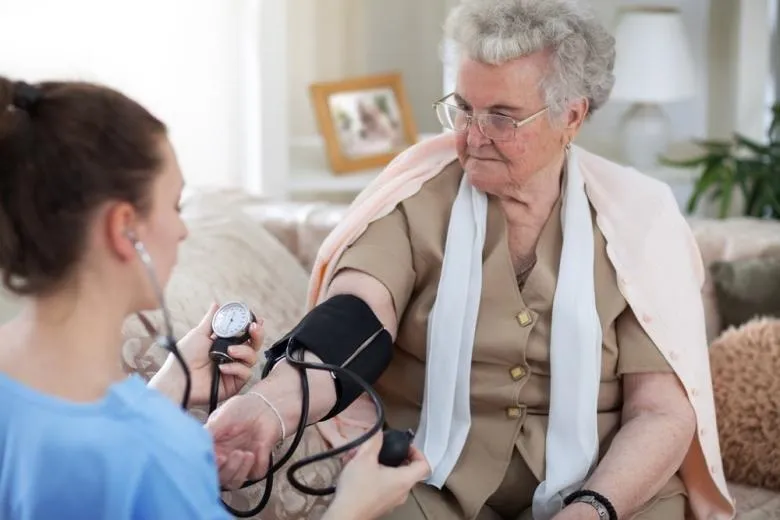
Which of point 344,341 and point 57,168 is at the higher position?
point 57,168

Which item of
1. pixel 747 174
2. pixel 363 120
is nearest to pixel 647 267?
pixel 747 174

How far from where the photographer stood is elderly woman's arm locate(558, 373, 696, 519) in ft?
5.82

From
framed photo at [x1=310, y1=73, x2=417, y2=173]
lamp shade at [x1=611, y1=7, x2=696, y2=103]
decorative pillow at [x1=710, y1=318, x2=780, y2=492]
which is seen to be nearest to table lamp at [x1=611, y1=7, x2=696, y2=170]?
lamp shade at [x1=611, y1=7, x2=696, y2=103]

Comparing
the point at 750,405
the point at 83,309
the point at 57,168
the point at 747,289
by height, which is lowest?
the point at 750,405

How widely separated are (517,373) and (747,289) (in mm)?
763

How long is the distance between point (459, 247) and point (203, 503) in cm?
85

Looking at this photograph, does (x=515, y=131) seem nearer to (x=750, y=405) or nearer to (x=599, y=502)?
(x=599, y=502)

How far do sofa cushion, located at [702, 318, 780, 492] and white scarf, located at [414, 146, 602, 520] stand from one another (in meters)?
0.44

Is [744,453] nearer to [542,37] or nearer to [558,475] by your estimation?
[558,475]

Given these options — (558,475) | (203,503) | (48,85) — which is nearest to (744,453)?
(558,475)

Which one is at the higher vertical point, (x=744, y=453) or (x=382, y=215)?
(x=382, y=215)

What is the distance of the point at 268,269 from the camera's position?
7.58ft

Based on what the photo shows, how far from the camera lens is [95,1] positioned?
268cm

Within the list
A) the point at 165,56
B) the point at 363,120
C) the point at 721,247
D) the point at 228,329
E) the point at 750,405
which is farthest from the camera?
the point at 363,120
